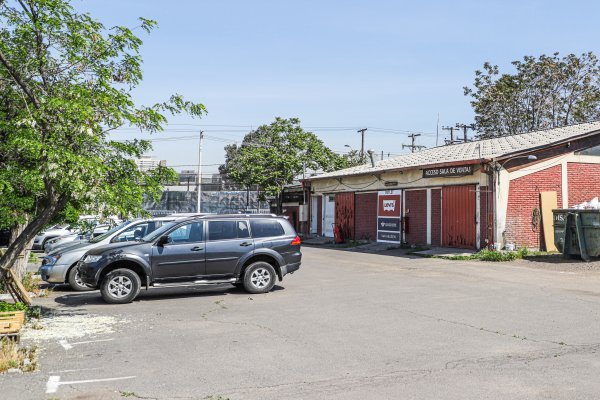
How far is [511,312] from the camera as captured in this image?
10375 mm

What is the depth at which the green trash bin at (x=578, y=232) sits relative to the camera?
18609mm

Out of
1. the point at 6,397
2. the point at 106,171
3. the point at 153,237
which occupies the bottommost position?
the point at 6,397

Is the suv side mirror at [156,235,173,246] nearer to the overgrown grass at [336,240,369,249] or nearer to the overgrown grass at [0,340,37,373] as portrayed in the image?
the overgrown grass at [0,340,37,373]

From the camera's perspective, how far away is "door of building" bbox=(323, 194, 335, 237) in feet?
110

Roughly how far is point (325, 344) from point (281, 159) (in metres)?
31.8

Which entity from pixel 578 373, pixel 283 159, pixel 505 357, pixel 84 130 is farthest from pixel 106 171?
pixel 283 159

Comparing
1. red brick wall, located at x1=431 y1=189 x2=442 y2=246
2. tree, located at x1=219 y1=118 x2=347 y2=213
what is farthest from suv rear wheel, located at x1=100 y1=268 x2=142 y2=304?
tree, located at x1=219 y1=118 x2=347 y2=213

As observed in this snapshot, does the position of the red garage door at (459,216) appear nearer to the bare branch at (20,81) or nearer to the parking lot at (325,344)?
the parking lot at (325,344)

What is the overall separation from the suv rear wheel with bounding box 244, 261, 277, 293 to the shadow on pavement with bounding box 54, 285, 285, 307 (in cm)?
21

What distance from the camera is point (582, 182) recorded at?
915 inches

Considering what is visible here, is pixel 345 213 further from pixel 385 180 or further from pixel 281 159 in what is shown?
pixel 281 159

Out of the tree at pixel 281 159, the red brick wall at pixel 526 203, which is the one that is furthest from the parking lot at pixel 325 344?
the tree at pixel 281 159

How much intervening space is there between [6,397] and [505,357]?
218 inches

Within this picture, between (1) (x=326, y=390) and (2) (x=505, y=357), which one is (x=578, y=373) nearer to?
(2) (x=505, y=357)
